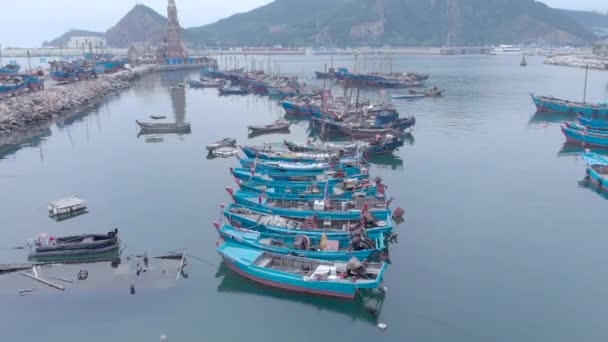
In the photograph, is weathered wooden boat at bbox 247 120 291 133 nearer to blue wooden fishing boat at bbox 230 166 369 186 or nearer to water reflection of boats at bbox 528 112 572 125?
blue wooden fishing boat at bbox 230 166 369 186

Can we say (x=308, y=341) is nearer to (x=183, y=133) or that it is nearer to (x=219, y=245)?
(x=219, y=245)

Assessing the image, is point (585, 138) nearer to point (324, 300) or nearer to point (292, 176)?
point (292, 176)

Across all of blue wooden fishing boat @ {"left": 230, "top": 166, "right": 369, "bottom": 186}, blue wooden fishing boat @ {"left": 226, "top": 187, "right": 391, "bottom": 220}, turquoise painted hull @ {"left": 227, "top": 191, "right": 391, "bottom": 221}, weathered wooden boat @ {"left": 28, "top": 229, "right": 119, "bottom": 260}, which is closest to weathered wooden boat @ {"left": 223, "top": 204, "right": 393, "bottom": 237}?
turquoise painted hull @ {"left": 227, "top": 191, "right": 391, "bottom": 221}

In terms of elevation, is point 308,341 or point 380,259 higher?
point 380,259

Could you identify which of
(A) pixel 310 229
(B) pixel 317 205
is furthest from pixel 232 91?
(A) pixel 310 229

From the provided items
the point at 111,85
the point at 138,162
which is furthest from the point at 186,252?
the point at 111,85

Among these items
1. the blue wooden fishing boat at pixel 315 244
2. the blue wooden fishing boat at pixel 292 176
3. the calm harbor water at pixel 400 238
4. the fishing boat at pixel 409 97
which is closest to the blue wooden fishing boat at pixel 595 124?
the calm harbor water at pixel 400 238
